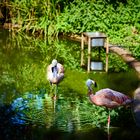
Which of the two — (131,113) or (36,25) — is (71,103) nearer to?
(131,113)

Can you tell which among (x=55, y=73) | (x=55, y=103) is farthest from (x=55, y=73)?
(x=55, y=103)

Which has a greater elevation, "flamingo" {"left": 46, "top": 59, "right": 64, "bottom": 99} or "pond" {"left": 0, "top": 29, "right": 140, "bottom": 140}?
"flamingo" {"left": 46, "top": 59, "right": 64, "bottom": 99}

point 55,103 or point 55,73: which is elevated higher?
point 55,73

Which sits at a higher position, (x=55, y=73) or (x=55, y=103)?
(x=55, y=73)

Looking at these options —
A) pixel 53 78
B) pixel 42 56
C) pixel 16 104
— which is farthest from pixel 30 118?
pixel 42 56

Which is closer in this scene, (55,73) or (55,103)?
(55,103)

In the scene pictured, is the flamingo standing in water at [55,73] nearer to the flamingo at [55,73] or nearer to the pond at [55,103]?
the flamingo at [55,73]

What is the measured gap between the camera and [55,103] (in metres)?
8.26

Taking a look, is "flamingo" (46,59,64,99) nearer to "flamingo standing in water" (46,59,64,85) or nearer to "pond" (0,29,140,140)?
"flamingo standing in water" (46,59,64,85)

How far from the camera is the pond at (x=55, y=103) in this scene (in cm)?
686

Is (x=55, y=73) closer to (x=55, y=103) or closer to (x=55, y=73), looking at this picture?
(x=55, y=73)

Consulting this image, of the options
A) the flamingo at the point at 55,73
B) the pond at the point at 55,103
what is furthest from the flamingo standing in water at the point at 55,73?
the pond at the point at 55,103

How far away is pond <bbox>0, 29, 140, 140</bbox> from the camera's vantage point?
6.86 m

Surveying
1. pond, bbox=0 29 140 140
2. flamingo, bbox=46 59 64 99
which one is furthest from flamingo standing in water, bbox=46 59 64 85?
pond, bbox=0 29 140 140
